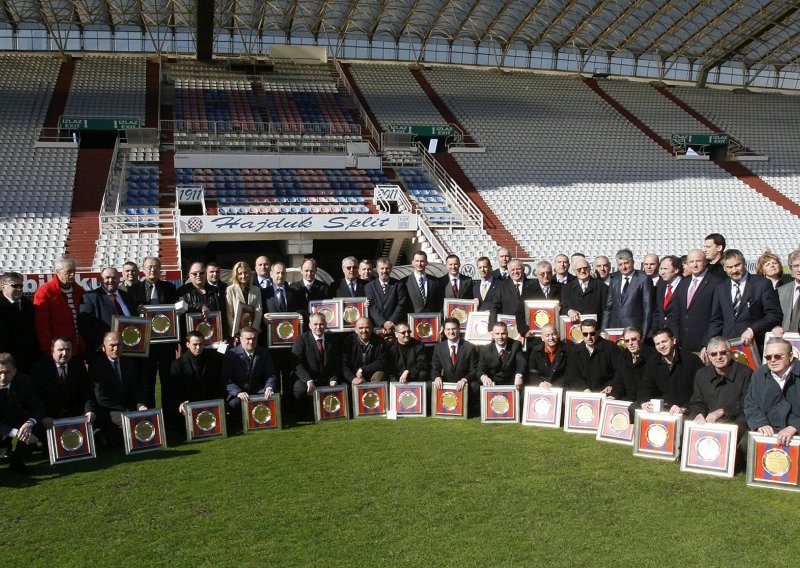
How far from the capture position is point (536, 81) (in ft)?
124

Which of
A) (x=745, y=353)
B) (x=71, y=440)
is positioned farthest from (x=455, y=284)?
(x=71, y=440)

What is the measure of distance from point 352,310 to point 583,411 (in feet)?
9.07

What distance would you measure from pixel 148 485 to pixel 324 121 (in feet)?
84.6

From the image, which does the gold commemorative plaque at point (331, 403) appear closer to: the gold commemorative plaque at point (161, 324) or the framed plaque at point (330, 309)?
the framed plaque at point (330, 309)

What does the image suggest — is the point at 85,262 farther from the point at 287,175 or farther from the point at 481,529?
the point at 481,529

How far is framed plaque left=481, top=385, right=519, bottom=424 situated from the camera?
25.1ft

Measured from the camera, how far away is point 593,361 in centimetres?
754

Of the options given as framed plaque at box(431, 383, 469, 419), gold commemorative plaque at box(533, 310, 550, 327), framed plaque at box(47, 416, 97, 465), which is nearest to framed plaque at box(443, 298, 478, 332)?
gold commemorative plaque at box(533, 310, 550, 327)

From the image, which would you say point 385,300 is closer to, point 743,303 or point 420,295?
point 420,295

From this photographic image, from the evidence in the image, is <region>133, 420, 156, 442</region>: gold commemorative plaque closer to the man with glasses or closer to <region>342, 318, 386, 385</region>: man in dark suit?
<region>342, 318, 386, 385</region>: man in dark suit

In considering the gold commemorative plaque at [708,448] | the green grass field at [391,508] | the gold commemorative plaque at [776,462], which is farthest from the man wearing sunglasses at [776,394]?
the green grass field at [391,508]

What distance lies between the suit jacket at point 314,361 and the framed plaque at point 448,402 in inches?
41.8

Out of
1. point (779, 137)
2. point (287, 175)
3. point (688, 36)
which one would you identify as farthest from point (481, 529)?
point (688, 36)

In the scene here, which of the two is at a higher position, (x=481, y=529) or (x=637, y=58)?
(x=637, y=58)
